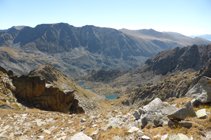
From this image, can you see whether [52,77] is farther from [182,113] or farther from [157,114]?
[182,113]

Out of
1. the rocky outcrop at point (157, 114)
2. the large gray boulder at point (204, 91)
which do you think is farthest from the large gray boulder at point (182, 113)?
the large gray boulder at point (204, 91)

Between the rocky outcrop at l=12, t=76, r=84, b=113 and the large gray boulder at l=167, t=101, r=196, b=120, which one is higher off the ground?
the large gray boulder at l=167, t=101, r=196, b=120

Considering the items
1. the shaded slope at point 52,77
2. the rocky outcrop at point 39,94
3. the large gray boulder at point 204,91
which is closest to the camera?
the large gray boulder at point 204,91

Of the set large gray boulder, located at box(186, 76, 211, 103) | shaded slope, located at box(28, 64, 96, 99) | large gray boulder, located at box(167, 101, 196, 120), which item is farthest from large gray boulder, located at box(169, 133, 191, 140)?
shaded slope, located at box(28, 64, 96, 99)

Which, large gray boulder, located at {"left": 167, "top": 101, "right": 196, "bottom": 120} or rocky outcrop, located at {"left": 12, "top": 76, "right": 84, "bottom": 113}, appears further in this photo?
rocky outcrop, located at {"left": 12, "top": 76, "right": 84, "bottom": 113}

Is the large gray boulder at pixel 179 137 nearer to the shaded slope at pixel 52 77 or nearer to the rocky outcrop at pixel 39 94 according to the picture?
the rocky outcrop at pixel 39 94

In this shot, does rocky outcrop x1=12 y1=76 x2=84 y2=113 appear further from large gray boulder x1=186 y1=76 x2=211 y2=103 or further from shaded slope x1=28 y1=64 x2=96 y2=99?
shaded slope x1=28 y1=64 x2=96 y2=99

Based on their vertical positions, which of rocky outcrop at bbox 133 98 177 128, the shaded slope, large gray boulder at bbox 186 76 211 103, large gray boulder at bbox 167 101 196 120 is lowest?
the shaded slope

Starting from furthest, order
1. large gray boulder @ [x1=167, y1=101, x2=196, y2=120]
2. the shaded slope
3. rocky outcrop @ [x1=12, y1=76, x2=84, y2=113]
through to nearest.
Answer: the shaded slope
rocky outcrop @ [x1=12, y1=76, x2=84, y2=113]
large gray boulder @ [x1=167, y1=101, x2=196, y2=120]

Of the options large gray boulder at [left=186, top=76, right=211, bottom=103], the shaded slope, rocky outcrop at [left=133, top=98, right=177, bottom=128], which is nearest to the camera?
rocky outcrop at [left=133, top=98, right=177, bottom=128]

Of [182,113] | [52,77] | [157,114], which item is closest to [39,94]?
[157,114]
